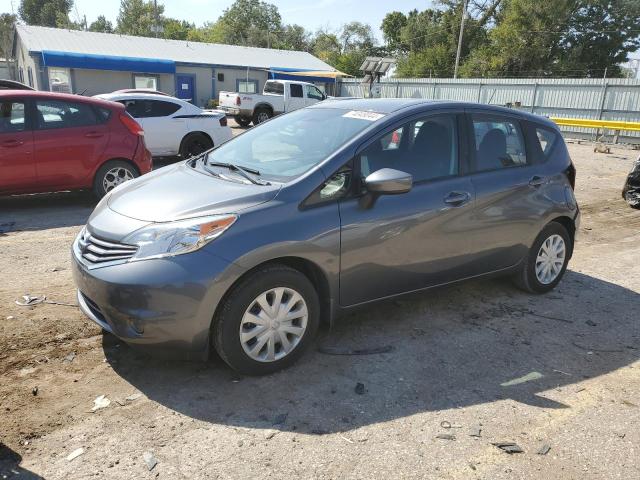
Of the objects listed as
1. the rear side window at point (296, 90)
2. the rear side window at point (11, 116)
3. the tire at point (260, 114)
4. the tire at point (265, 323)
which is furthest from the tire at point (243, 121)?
the tire at point (265, 323)

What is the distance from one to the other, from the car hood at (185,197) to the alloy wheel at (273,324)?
0.60 m

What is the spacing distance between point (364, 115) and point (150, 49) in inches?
1357

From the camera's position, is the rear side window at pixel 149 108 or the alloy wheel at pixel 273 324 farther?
the rear side window at pixel 149 108

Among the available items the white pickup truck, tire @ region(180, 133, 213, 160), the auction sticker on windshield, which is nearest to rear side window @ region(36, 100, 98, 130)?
tire @ region(180, 133, 213, 160)

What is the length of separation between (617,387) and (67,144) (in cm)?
698

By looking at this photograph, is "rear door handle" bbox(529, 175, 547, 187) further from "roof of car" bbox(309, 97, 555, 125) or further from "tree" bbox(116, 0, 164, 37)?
"tree" bbox(116, 0, 164, 37)

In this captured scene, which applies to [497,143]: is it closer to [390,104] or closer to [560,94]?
[390,104]

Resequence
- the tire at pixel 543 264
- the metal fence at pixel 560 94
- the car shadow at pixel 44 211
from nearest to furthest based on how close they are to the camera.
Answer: the tire at pixel 543 264 < the car shadow at pixel 44 211 < the metal fence at pixel 560 94

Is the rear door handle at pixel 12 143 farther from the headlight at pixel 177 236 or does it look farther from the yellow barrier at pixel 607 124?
the yellow barrier at pixel 607 124

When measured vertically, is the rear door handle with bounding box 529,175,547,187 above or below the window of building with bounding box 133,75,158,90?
below

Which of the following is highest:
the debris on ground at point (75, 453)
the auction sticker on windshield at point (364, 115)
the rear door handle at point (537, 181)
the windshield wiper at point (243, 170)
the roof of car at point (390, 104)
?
the roof of car at point (390, 104)

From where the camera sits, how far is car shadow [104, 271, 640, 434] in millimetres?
3150

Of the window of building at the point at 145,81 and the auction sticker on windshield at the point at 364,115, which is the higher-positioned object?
the window of building at the point at 145,81

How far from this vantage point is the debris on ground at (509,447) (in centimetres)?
287
